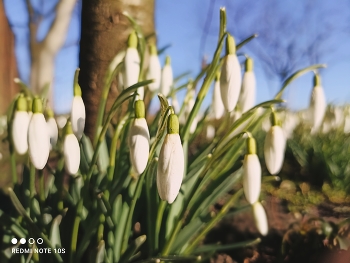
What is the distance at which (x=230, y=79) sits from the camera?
667 millimetres

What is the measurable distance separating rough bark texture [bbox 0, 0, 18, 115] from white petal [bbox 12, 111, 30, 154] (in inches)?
72.1

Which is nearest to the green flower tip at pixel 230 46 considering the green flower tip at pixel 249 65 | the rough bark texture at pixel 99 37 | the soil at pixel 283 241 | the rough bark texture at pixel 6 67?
the green flower tip at pixel 249 65

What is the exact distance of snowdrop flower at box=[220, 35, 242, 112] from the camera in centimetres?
67

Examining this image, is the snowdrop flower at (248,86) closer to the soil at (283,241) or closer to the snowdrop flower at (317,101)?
the snowdrop flower at (317,101)

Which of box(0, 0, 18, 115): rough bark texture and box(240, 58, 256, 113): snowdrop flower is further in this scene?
box(0, 0, 18, 115): rough bark texture

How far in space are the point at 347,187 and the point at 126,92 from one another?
1447 millimetres

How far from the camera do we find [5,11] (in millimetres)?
2139

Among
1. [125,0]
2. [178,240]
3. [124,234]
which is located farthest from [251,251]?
[125,0]

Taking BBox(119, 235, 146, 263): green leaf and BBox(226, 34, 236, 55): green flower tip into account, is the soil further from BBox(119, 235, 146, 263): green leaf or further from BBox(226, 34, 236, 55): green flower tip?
BBox(226, 34, 236, 55): green flower tip

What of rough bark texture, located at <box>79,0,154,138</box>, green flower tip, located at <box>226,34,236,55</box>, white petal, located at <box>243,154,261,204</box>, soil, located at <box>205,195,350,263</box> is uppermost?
rough bark texture, located at <box>79,0,154,138</box>

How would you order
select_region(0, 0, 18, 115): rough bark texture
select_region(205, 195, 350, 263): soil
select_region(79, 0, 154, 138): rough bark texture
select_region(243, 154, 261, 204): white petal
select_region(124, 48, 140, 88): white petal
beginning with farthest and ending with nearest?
select_region(0, 0, 18, 115): rough bark texture
select_region(79, 0, 154, 138): rough bark texture
select_region(205, 195, 350, 263): soil
select_region(124, 48, 140, 88): white petal
select_region(243, 154, 261, 204): white petal

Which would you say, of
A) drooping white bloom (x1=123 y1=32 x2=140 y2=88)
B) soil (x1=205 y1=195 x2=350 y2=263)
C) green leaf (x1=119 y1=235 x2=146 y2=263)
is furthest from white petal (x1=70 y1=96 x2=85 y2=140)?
soil (x1=205 y1=195 x2=350 y2=263)

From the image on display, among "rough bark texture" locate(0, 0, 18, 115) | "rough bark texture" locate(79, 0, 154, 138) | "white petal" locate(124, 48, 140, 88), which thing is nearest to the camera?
"white petal" locate(124, 48, 140, 88)

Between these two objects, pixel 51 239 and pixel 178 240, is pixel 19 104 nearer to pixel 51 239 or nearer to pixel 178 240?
pixel 51 239
